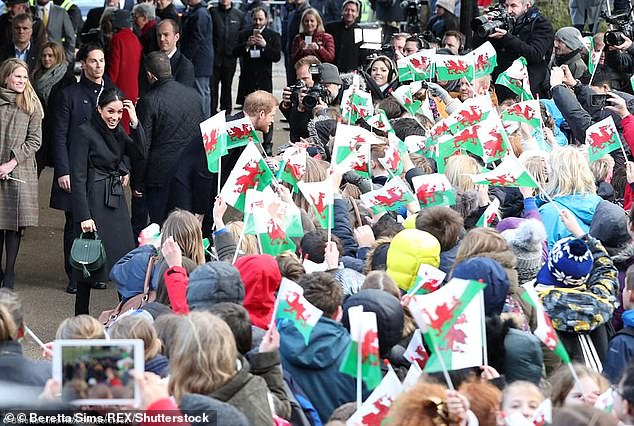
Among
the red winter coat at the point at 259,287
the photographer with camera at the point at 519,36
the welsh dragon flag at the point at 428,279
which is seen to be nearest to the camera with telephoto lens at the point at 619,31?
the photographer with camera at the point at 519,36

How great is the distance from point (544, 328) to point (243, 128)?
3.75m

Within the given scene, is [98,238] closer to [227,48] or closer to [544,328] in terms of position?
[544,328]

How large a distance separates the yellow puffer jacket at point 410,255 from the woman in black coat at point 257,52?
32.9 feet

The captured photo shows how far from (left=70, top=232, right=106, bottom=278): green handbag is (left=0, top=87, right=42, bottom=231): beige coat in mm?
1149

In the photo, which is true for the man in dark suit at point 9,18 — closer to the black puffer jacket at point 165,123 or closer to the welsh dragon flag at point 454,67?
the black puffer jacket at point 165,123

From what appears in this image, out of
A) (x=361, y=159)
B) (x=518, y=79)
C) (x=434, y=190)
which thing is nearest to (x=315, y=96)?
(x=518, y=79)

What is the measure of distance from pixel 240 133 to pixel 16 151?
1783 millimetres

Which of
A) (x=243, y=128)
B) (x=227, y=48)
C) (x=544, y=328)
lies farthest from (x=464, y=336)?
(x=227, y=48)

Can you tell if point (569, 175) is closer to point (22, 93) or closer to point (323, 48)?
point (22, 93)

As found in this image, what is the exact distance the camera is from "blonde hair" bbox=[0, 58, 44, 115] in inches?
345

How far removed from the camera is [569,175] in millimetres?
7199

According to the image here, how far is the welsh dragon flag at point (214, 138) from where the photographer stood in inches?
305

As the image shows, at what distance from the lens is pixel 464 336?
4.55 meters

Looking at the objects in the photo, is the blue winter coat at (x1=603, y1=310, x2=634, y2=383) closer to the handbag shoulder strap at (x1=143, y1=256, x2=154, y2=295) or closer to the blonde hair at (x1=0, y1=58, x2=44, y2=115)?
the handbag shoulder strap at (x1=143, y1=256, x2=154, y2=295)
